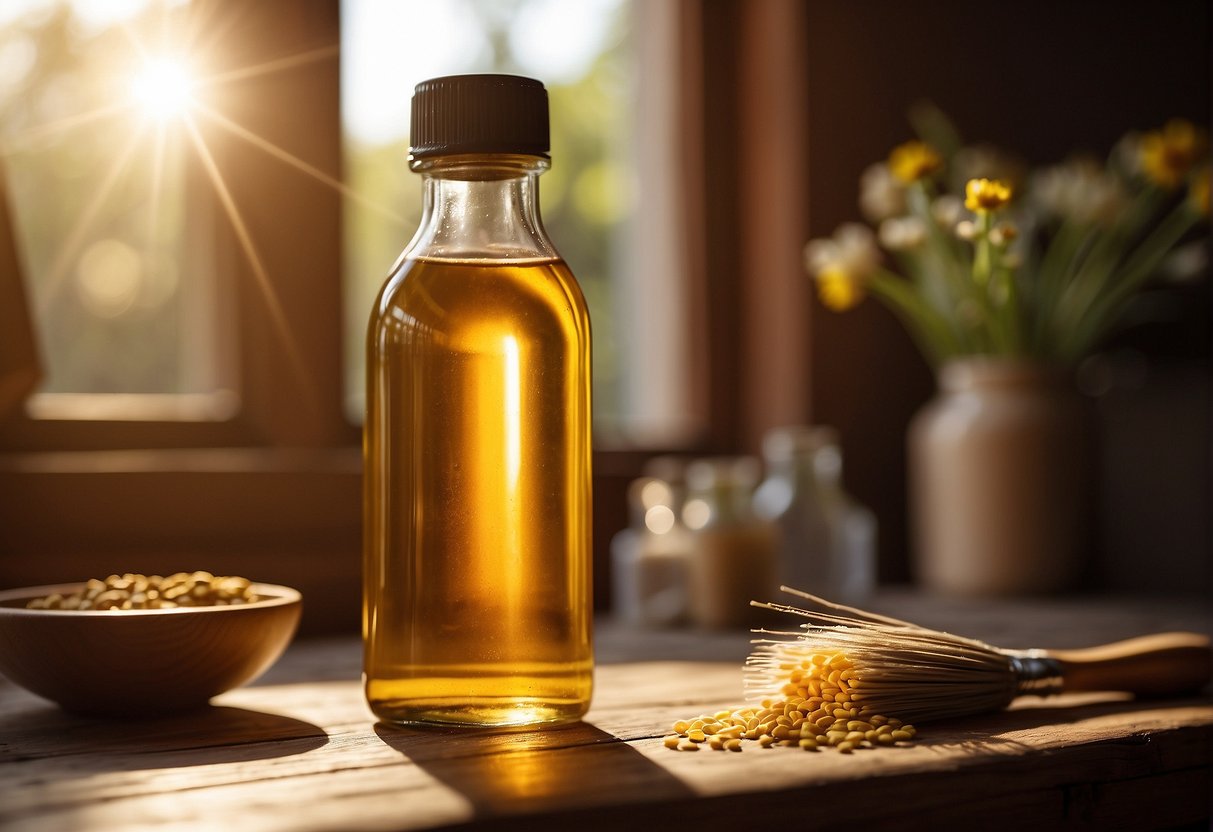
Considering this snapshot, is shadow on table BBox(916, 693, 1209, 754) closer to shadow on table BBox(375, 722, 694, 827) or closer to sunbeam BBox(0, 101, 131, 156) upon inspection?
shadow on table BBox(375, 722, 694, 827)

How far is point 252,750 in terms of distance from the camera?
620 mm

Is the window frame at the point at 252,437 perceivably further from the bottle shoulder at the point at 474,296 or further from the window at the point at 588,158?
the bottle shoulder at the point at 474,296

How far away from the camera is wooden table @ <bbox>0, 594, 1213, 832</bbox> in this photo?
0.50 m

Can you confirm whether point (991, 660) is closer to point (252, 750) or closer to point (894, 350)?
point (252, 750)

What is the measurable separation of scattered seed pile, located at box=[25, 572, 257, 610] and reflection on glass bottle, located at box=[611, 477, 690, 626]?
21.2 inches

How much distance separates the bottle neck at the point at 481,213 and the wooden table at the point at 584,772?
26cm

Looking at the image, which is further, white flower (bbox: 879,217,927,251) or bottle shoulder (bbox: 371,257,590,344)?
white flower (bbox: 879,217,927,251)

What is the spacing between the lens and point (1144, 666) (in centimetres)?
78

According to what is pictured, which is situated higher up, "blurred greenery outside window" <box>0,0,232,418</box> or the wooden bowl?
"blurred greenery outside window" <box>0,0,232,418</box>

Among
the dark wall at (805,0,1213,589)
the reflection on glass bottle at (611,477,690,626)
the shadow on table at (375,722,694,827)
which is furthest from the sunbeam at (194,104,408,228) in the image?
the shadow on table at (375,722,694,827)

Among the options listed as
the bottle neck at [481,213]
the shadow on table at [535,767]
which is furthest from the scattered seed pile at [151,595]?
the bottle neck at [481,213]

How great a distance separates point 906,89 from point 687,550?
757mm

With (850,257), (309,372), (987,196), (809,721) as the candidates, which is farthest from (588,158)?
(809,721)

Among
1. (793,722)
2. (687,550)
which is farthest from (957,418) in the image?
(793,722)
